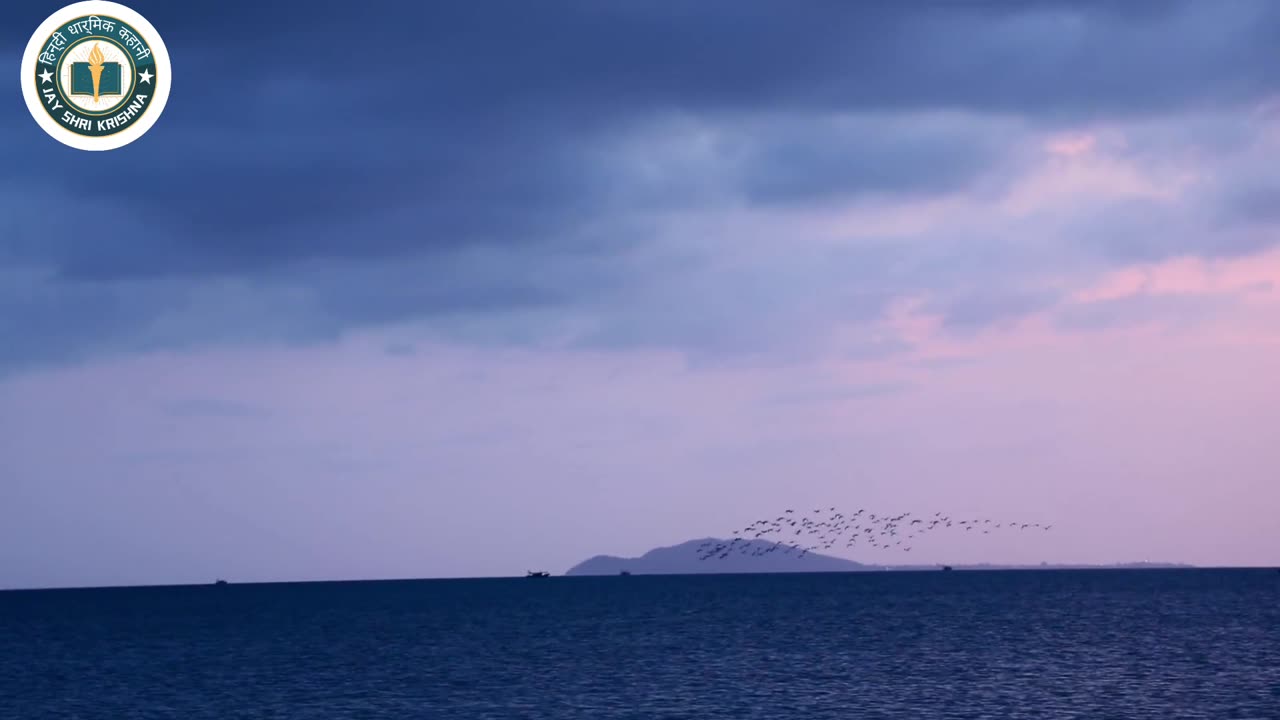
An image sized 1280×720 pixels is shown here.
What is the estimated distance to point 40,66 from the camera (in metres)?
52.3

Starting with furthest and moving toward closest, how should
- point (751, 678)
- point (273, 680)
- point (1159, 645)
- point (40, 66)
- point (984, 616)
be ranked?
1. point (984, 616)
2. point (1159, 645)
3. point (273, 680)
4. point (751, 678)
5. point (40, 66)

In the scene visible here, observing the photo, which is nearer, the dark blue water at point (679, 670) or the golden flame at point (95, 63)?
the golden flame at point (95, 63)

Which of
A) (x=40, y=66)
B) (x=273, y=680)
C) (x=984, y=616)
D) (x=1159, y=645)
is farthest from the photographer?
(x=984, y=616)

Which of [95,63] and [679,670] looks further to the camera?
[679,670]

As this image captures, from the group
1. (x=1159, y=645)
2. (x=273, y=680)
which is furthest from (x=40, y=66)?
(x=1159, y=645)

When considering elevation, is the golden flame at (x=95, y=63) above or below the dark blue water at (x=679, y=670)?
above

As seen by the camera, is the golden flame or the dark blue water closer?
the golden flame

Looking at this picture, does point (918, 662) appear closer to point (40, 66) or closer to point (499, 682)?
point (499, 682)

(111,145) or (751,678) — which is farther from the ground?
(111,145)

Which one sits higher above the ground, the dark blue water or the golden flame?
the golden flame

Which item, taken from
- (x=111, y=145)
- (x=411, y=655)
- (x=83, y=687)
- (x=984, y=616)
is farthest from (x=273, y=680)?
(x=984, y=616)

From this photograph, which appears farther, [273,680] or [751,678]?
[273,680]

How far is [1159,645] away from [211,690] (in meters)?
81.7

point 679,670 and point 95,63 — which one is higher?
point 95,63
